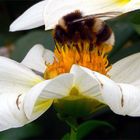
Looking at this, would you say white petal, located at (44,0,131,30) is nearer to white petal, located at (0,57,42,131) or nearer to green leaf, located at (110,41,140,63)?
white petal, located at (0,57,42,131)

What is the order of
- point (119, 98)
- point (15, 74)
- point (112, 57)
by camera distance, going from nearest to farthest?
point (119, 98), point (15, 74), point (112, 57)

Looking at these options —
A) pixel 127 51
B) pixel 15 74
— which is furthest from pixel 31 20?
pixel 127 51

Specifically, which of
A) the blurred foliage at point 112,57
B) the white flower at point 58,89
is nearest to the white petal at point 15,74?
the white flower at point 58,89

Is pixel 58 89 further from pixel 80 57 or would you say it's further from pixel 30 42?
pixel 30 42

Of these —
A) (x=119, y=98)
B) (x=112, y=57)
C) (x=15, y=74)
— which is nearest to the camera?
(x=119, y=98)

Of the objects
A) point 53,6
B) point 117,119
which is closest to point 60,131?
point 117,119

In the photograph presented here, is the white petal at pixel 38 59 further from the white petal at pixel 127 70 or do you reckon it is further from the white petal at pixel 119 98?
the white petal at pixel 119 98

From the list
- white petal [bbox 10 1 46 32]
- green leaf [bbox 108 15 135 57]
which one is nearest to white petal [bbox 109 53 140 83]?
white petal [bbox 10 1 46 32]

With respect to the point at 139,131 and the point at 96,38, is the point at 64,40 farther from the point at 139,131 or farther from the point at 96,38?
the point at 139,131
